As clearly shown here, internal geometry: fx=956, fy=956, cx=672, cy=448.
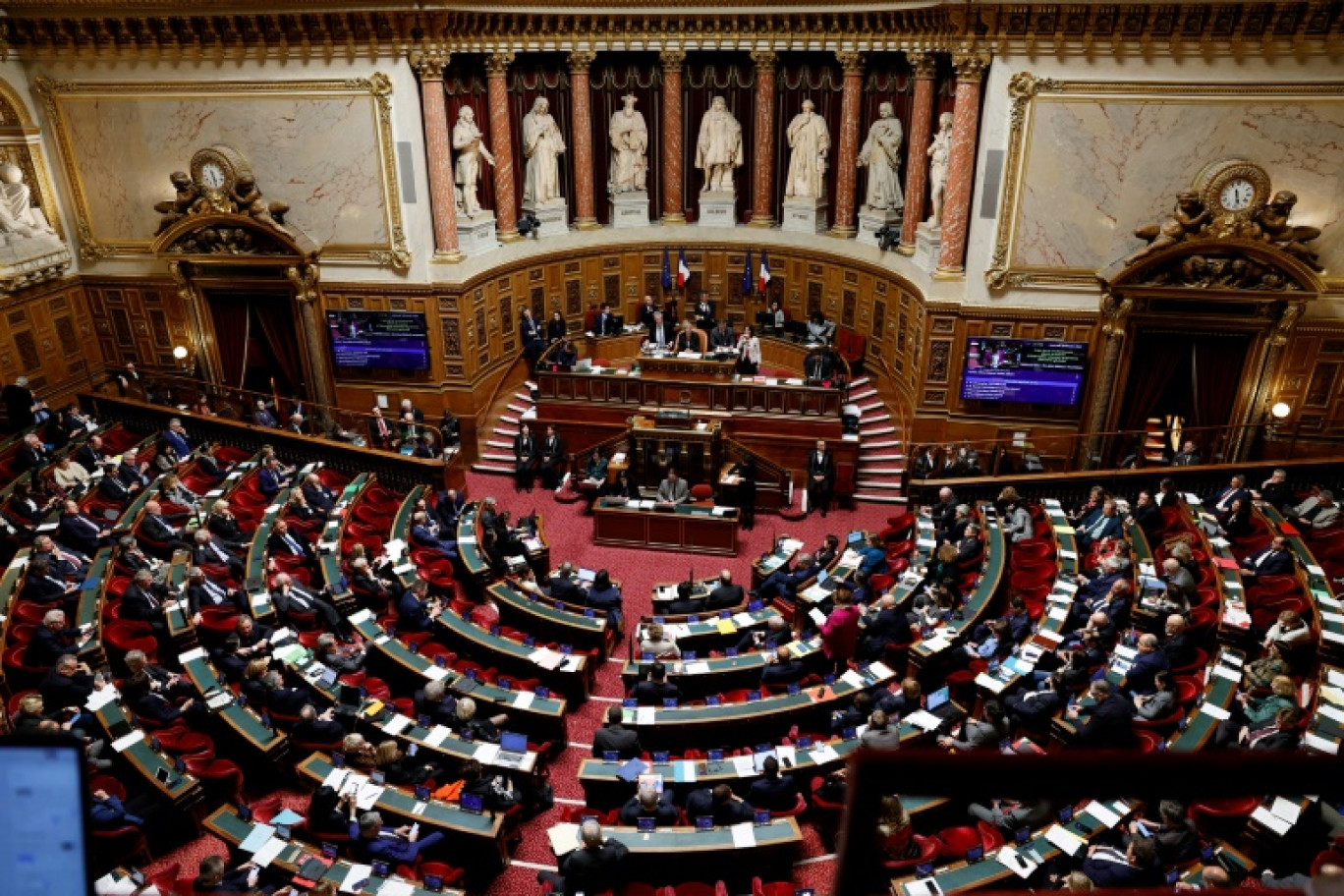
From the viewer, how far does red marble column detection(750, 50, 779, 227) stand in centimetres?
2158

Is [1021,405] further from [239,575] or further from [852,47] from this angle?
[239,575]

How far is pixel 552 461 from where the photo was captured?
1884 cm

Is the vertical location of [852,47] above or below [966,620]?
above

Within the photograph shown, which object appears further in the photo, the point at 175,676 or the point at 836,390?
the point at 836,390

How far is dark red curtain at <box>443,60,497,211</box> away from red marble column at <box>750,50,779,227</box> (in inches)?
239

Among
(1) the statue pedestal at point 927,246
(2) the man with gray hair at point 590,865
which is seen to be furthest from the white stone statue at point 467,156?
(2) the man with gray hair at point 590,865

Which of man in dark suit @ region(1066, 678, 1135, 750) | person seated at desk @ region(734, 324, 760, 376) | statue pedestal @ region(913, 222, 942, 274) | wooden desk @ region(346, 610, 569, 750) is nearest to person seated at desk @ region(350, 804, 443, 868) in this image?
wooden desk @ region(346, 610, 569, 750)

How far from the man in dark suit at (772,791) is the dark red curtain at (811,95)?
16.3 metres

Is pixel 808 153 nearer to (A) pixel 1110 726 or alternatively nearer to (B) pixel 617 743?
(A) pixel 1110 726

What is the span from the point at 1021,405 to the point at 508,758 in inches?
482

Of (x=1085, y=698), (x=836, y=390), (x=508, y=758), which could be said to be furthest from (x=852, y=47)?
(x=508, y=758)

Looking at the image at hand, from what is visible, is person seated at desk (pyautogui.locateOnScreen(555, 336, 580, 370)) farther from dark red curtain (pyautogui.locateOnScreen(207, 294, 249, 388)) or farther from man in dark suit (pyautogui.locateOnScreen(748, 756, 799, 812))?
man in dark suit (pyautogui.locateOnScreen(748, 756, 799, 812))

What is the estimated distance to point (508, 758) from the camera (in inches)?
395

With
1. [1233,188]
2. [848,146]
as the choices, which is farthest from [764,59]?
[1233,188]
